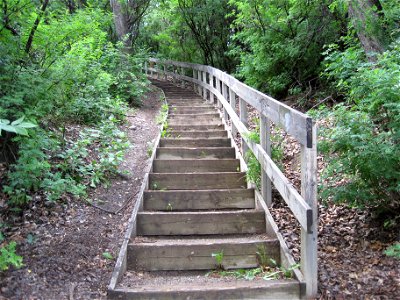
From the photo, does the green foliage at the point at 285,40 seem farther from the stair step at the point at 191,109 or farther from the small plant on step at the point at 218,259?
the small plant on step at the point at 218,259

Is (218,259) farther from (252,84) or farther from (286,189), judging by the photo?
(252,84)

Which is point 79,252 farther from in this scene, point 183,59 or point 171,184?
point 183,59

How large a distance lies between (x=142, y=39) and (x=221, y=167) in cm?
1782

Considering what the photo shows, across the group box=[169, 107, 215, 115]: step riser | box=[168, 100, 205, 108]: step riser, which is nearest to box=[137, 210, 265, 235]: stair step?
box=[169, 107, 215, 115]: step riser

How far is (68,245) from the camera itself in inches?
162

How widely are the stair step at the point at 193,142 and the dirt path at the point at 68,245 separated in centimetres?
178

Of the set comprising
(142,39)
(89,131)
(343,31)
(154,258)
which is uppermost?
(142,39)

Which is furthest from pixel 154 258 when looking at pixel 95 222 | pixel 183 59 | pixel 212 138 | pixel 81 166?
pixel 183 59

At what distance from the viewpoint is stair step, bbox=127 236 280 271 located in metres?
4.11

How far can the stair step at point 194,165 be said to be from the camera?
6273 mm

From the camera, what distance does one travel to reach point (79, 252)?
13.3 feet

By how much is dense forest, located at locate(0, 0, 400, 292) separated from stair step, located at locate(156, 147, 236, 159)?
0.75 metres

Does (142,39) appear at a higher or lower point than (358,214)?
higher

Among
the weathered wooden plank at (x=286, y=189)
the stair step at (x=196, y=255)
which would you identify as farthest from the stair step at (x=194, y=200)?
the stair step at (x=196, y=255)
